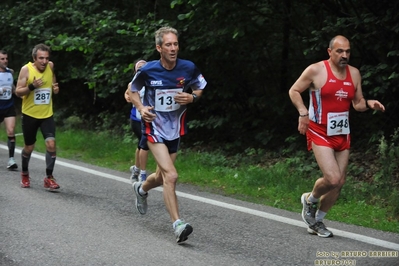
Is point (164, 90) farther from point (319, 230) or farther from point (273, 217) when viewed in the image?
point (319, 230)

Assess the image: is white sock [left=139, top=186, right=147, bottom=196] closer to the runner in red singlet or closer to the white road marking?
the white road marking

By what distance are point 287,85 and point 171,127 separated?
6877 millimetres

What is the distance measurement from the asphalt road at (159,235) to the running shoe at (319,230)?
0.25 feet

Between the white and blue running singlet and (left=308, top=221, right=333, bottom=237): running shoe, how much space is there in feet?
5.20

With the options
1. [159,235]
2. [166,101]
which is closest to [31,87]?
[166,101]

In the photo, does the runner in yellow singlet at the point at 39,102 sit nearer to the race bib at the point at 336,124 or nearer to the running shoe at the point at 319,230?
the running shoe at the point at 319,230

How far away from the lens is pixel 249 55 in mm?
14477

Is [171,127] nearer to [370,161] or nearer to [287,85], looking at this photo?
[370,161]

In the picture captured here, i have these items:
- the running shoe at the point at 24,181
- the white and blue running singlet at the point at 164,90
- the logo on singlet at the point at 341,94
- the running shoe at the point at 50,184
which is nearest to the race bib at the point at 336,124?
the logo on singlet at the point at 341,94

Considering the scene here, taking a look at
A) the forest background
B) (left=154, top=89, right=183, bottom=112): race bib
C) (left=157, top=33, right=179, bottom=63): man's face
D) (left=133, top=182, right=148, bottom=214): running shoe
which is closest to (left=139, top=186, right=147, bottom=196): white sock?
(left=133, top=182, right=148, bottom=214): running shoe

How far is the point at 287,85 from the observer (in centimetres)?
1412

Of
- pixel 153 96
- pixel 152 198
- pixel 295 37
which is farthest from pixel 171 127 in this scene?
pixel 295 37

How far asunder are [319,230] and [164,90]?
1.99m

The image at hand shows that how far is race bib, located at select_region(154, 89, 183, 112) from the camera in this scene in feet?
24.5
